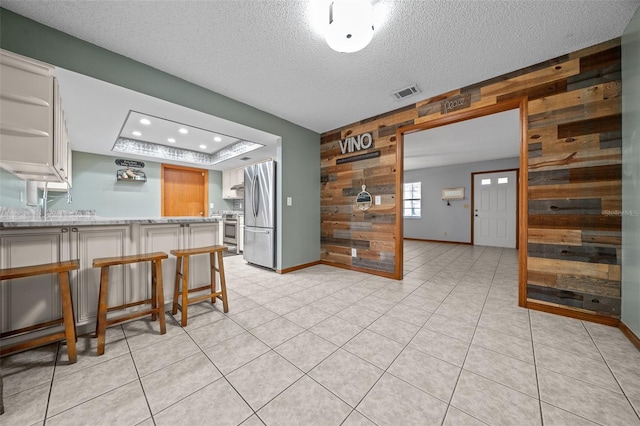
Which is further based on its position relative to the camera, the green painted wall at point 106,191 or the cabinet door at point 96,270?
the green painted wall at point 106,191

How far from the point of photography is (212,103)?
111 inches

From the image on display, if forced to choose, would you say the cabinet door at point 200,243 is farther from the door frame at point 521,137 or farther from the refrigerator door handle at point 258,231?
the door frame at point 521,137

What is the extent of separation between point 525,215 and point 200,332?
3.35 meters

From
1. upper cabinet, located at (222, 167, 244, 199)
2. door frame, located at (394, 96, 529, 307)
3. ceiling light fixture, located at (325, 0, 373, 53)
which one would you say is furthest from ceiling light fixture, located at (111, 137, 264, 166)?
door frame, located at (394, 96, 529, 307)

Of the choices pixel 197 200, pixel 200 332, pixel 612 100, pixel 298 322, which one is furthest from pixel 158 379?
pixel 197 200

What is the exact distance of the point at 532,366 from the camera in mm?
1498

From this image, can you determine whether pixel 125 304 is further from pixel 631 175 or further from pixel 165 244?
pixel 631 175

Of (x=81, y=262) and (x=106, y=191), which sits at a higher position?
(x=106, y=191)

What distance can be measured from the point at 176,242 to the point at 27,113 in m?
1.42

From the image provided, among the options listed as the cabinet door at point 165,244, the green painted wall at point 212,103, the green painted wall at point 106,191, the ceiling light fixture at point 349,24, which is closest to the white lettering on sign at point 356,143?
the green painted wall at point 212,103

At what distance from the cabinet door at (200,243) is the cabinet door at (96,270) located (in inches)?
19.0

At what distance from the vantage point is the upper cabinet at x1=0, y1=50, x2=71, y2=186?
1605 mm

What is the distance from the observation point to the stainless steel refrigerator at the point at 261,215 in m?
3.78

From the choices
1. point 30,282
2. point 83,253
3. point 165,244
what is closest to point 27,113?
point 83,253
